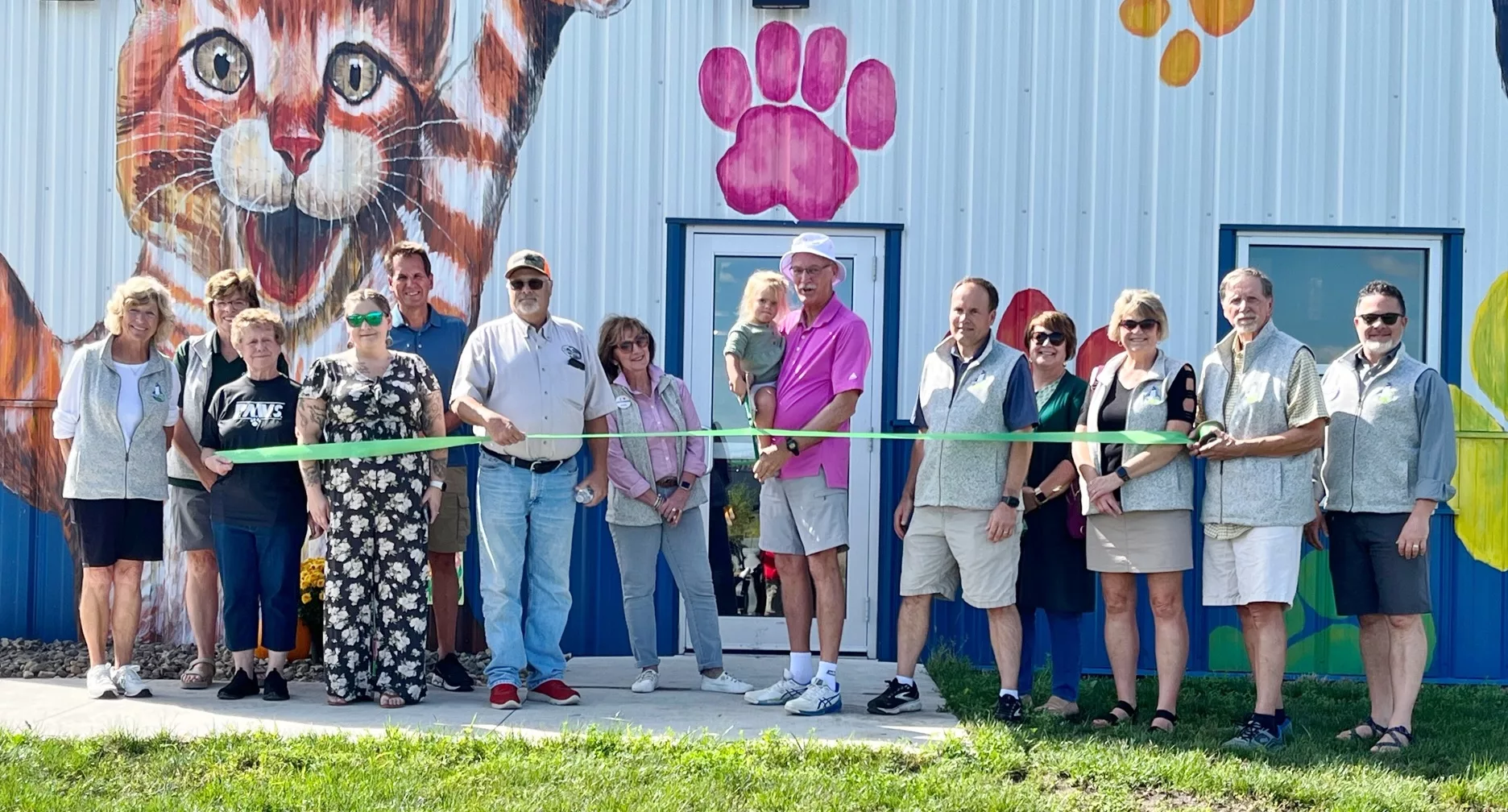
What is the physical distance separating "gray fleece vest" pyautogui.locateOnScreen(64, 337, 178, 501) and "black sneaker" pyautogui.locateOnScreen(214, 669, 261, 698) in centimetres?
84

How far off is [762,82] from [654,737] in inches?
142

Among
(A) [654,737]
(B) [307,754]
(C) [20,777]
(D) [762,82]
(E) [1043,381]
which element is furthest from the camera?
(D) [762,82]

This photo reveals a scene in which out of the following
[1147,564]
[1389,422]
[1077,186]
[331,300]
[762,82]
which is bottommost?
[1147,564]

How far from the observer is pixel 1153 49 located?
7137 mm

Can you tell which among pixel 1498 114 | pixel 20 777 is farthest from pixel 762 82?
pixel 20 777

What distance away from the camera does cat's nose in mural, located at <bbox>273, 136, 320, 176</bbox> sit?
7203 millimetres

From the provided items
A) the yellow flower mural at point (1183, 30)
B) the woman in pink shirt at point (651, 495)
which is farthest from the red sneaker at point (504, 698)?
the yellow flower mural at point (1183, 30)

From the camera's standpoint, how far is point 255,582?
580cm

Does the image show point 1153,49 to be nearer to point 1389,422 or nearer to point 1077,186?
point 1077,186

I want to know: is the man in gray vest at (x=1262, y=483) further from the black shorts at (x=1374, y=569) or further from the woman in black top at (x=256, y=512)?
the woman in black top at (x=256, y=512)

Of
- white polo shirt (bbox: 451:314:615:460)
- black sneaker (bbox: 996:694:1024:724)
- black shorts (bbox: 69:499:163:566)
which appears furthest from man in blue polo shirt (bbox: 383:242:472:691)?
black sneaker (bbox: 996:694:1024:724)

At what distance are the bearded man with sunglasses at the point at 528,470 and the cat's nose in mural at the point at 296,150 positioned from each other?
6.98 feet

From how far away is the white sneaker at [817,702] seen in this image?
556 cm

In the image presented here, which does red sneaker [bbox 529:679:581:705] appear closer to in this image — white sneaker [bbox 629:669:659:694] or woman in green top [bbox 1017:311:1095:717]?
white sneaker [bbox 629:669:659:694]
